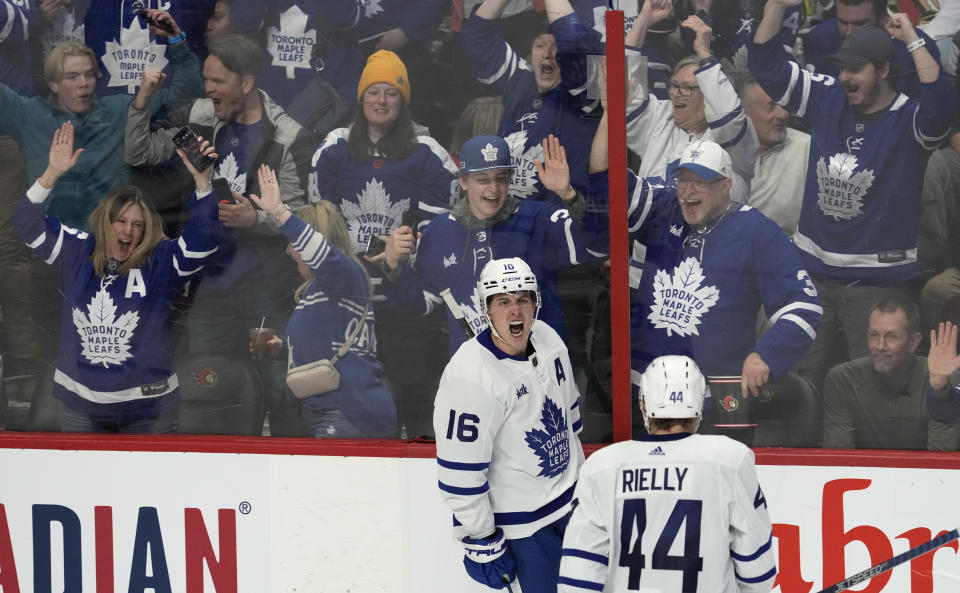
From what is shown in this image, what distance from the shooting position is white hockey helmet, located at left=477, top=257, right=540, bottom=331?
303 cm

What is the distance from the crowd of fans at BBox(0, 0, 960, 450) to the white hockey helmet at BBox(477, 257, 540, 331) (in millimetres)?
416

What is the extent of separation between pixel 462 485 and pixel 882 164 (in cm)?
154

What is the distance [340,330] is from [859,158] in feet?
5.47

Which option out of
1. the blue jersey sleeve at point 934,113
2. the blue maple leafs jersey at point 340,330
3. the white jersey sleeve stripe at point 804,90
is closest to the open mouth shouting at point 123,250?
the blue maple leafs jersey at point 340,330

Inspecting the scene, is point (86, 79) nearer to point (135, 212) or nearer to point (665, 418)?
point (135, 212)

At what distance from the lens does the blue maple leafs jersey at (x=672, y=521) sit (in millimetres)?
2381

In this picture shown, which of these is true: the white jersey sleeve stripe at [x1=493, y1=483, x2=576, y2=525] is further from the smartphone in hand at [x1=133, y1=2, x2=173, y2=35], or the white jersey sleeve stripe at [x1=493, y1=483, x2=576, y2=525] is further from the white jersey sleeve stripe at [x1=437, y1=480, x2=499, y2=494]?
the smartphone in hand at [x1=133, y1=2, x2=173, y2=35]

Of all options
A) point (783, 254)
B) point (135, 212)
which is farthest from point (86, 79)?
point (783, 254)

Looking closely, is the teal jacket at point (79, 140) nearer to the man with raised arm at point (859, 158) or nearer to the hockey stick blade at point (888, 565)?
the man with raised arm at point (859, 158)

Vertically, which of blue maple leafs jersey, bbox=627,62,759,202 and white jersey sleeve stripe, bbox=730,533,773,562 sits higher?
blue maple leafs jersey, bbox=627,62,759,202

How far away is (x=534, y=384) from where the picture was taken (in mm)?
3086

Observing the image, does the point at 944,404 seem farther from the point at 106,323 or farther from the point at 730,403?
the point at 106,323

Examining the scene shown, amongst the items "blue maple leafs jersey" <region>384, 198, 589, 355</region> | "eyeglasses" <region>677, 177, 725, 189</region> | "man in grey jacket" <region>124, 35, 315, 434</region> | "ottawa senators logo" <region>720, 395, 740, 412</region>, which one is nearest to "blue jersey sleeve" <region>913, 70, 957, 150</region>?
"eyeglasses" <region>677, 177, 725, 189</region>

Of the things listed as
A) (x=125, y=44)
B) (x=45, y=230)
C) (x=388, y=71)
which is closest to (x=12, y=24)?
(x=125, y=44)
